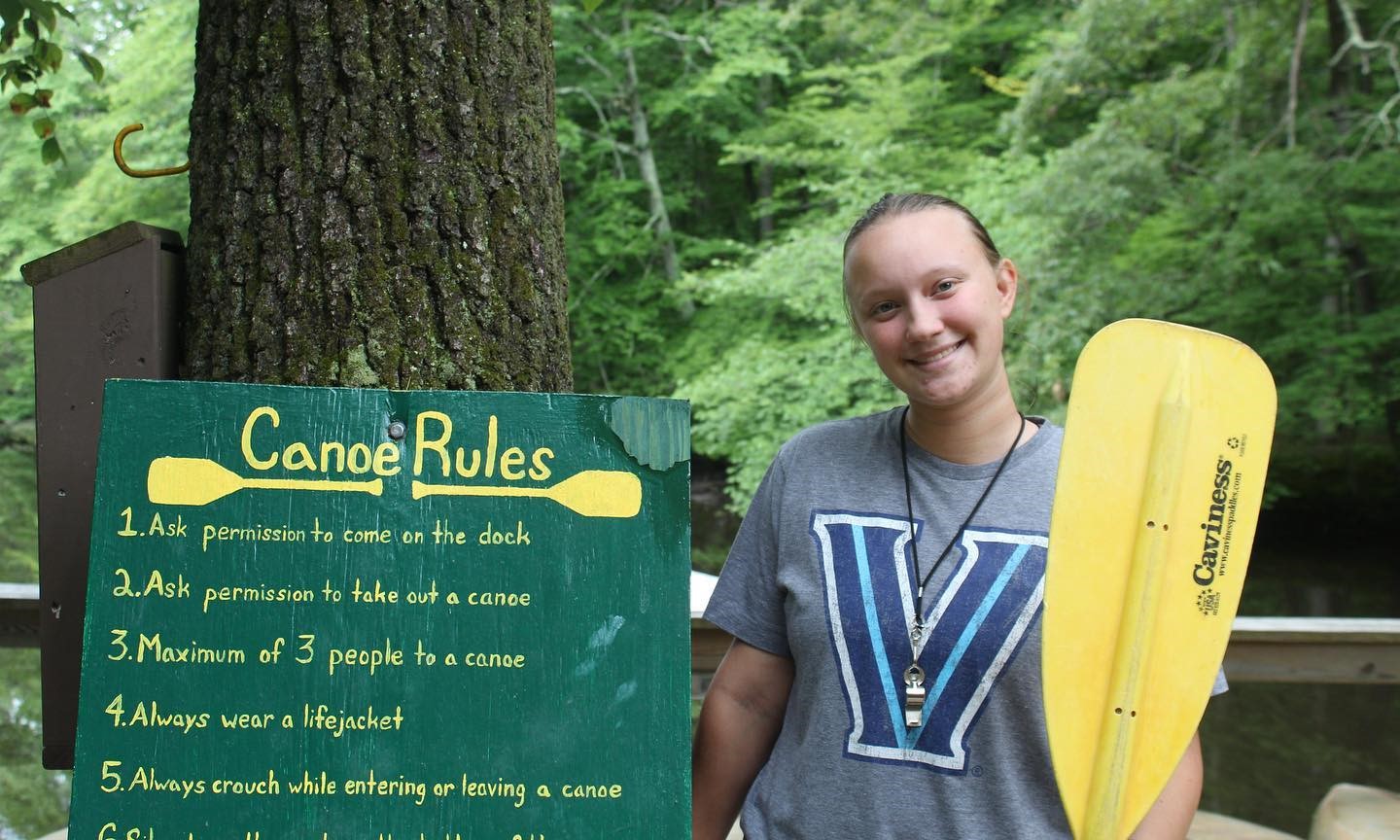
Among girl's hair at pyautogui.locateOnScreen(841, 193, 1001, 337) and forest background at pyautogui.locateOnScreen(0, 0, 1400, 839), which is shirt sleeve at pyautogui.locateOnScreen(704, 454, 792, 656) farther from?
forest background at pyautogui.locateOnScreen(0, 0, 1400, 839)

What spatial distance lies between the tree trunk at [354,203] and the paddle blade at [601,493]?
28cm

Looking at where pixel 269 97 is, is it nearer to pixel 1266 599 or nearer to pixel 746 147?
pixel 746 147

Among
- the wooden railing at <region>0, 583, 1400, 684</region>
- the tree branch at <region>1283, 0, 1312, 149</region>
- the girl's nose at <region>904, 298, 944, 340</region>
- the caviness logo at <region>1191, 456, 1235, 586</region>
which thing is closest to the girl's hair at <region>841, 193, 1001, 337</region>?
the girl's nose at <region>904, 298, 944, 340</region>

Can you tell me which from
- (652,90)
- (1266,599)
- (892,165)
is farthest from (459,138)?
(652,90)

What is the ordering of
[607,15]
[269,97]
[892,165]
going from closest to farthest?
[269,97], [892,165], [607,15]

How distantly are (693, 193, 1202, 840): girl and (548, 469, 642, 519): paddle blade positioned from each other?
28cm

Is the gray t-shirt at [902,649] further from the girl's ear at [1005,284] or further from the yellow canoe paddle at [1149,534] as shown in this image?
the girl's ear at [1005,284]

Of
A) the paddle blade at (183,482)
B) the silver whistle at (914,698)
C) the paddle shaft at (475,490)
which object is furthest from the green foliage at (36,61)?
the silver whistle at (914,698)

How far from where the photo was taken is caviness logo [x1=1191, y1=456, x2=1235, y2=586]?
1344 mm

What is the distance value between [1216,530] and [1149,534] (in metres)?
0.09

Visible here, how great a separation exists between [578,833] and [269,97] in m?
0.89

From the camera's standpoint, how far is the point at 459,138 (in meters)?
1.36

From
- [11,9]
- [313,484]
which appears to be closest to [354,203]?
[313,484]

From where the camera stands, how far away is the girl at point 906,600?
1.22 metres
